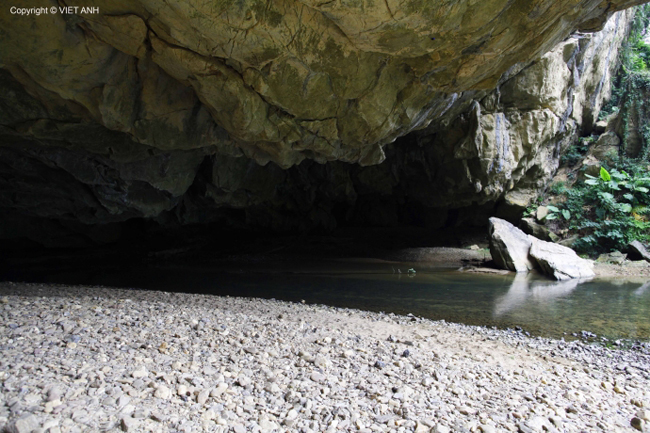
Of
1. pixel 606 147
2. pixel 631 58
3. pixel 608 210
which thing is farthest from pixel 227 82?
pixel 631 58

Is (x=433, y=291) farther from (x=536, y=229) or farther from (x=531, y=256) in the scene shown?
(x=536, y=229)

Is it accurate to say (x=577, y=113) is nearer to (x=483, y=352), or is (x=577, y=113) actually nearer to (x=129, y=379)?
(x=483, y=352)

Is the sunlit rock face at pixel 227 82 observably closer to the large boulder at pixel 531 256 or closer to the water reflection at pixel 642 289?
the large boulder at pixel 531 256

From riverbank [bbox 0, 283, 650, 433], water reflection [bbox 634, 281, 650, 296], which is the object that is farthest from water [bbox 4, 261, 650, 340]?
riverbank [bbox 0, 283, 650, 433]

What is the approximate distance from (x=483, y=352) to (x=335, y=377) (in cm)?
222

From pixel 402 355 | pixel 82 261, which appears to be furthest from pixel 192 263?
pixel 402 355

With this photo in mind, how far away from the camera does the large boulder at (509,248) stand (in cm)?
1261

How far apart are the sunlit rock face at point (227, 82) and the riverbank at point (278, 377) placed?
3.51 meters

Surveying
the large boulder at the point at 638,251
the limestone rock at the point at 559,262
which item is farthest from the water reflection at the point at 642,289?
the large boulder at the point at 638,251

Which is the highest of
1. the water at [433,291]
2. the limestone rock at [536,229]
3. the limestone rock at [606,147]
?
the limestone rock at [606,147]

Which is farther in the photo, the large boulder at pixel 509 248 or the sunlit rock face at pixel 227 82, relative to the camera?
the large boulder at pixel 509 248

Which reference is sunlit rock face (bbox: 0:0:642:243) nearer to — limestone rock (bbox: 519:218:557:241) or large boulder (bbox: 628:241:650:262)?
limestone rock (bbox: 519:218:557:241)

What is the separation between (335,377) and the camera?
3.39 meters
